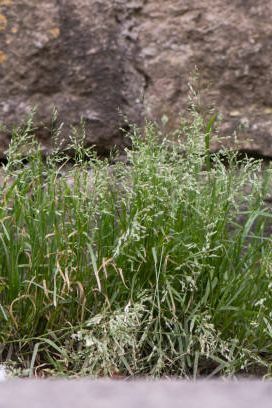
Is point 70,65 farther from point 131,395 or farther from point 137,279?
point 131,395

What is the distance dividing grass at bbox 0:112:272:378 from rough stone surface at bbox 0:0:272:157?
45 cm

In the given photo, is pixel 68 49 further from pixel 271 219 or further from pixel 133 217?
pixel 271 219

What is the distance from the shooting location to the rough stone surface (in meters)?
2.70

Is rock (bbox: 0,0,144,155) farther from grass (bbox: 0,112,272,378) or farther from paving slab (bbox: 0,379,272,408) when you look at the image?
paving slab (bbox: 0,379,272,408)

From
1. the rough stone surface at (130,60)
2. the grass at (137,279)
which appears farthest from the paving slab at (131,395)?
the rough stone surface at (130,60)

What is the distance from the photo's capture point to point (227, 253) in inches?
88.9

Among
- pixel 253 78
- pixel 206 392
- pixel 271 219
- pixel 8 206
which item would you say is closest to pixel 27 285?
pixel 8 206

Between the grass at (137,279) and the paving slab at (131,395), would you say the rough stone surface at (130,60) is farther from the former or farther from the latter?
the paving slab at (131,395)

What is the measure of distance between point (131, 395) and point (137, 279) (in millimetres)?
1917

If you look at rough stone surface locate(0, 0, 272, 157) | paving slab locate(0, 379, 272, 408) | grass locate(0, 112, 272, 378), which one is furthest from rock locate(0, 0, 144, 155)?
paving slab locate(0, 379, 272, 408)

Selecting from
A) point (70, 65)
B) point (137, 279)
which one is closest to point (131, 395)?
point (137, 279)

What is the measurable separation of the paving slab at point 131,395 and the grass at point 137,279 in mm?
1716

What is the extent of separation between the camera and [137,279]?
87.5 inches

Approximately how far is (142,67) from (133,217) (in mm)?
777
